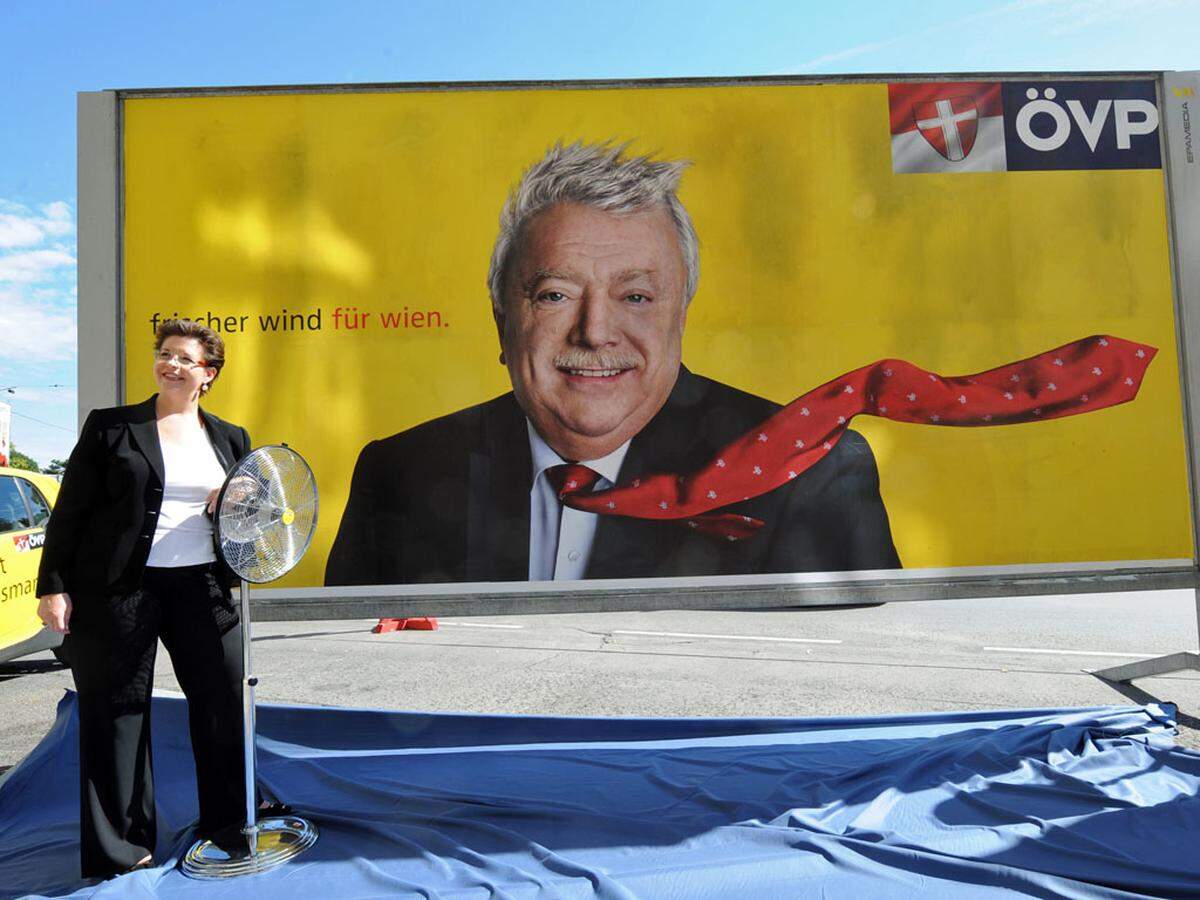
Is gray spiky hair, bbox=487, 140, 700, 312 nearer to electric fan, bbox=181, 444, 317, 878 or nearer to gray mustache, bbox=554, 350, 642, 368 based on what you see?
gray mustache, bbox=554, 350, 642, 368

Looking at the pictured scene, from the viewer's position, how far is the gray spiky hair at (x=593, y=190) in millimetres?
4102

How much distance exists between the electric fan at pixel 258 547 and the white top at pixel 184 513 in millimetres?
120

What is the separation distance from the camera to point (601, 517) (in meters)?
4.09

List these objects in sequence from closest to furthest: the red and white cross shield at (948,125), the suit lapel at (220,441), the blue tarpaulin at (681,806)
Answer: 1. the blue tarpaulin at (681,806)
2. the suit lapel at (220,441)
3. the red and white cross shield at (948,125)

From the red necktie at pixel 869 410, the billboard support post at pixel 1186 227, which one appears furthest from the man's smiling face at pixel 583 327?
the billboard support post at pixel 1186 227

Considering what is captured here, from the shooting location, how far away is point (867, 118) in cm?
425

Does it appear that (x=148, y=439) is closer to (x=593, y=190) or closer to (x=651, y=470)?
(x=651, y=470)

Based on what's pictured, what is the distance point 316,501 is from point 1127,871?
2938 mm

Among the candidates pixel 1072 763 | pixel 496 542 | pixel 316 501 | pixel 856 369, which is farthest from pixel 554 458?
pixel 1072 763

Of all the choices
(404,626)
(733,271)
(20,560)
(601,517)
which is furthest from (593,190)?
(404,626)

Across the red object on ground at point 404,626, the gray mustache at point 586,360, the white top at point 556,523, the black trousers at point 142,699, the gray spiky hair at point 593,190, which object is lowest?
the red object on ground at point 404,626

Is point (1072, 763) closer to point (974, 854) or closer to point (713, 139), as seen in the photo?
point (974, 854)

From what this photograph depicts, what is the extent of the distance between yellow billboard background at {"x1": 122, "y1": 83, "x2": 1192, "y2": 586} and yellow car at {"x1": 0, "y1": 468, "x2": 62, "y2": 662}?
11.8 ft

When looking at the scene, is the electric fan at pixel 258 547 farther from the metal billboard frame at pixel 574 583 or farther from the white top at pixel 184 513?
the metal billboard frame at pixel 574 583
